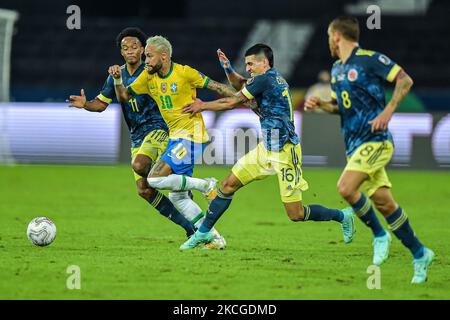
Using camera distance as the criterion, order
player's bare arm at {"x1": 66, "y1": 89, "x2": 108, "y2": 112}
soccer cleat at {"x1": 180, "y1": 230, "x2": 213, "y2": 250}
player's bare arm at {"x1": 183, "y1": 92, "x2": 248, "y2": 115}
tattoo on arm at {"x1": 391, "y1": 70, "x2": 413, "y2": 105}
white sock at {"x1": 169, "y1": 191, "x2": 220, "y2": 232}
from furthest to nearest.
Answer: white sock at {"x1": 169, "y1": 191, "x2": 220, "y2": 232} < player's bare arm at {"x1": 66, "y1": 89, "x2": 108, "y2": 112} < soccer cleat at {"x1": 180, "y1": 230, "x2": 213, "y2": 250} < player's bare arm at {"x1": 183, "y1": 92, "x2": 248, "y2": 115} < tattoo on arm at {"x1": 391, "y1": 70, "x2": 413, "y2": 105}

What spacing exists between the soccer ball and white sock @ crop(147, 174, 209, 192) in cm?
113

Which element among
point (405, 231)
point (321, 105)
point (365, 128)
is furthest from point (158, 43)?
point (405, 231)

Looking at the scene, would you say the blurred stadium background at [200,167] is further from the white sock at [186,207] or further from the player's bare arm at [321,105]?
the player's bare arm at [321,105]

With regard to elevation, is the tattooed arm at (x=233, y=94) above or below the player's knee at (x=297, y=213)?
above

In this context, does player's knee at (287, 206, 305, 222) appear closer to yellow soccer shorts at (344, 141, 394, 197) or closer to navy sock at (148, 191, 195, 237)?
navy sock at (148, 191, 195, 237)

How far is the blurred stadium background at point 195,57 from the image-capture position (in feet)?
69.2

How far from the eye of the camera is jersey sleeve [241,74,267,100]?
29.9 feet

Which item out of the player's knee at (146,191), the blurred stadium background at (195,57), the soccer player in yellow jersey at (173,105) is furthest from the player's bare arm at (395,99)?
the blurred stadium background at (195,57)

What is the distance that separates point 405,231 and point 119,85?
3718 millimetres

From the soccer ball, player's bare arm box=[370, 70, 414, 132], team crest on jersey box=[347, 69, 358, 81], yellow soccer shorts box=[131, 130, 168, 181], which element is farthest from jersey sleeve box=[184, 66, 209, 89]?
player's bare arm box=[370, 70, 414, 132]

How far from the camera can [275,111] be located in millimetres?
9367

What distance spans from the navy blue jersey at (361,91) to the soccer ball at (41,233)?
11.3ft

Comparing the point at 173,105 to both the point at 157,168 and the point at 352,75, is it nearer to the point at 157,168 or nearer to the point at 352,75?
the point at 157,168
